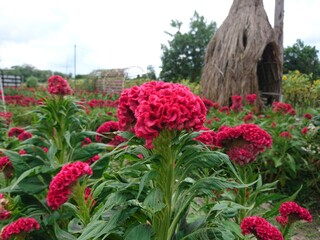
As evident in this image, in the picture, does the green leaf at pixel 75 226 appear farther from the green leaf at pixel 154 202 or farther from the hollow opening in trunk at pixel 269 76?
the hollow opening in trunk at pixel 269 76

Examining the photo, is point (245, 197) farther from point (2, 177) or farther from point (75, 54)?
point (75, 54)

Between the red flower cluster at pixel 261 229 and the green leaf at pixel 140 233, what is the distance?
0.50m

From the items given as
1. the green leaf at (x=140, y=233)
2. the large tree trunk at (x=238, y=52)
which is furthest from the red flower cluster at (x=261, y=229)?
the large tree trunk at (x=238, y=52)

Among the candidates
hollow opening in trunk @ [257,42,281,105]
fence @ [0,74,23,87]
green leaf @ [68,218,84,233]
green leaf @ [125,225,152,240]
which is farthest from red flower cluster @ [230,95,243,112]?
fence @ [0,74,23,87]

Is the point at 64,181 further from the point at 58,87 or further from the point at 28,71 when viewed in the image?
the point at 28,71

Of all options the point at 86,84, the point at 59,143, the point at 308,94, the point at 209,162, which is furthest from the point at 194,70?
the point at 209,162

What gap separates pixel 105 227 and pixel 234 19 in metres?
8.63

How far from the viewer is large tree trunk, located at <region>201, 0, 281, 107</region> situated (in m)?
8.51

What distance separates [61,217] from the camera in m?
2.06

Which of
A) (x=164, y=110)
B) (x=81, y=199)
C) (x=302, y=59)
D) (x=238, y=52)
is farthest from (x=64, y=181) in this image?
(x=302, y=59)

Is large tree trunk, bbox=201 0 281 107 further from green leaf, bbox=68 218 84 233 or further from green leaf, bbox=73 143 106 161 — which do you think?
green leaf, bbox=68 218 84 233

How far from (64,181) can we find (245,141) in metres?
1.08

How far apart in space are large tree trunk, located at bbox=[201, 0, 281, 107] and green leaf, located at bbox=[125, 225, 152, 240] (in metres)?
7.59

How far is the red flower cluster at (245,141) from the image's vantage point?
2.01 m
